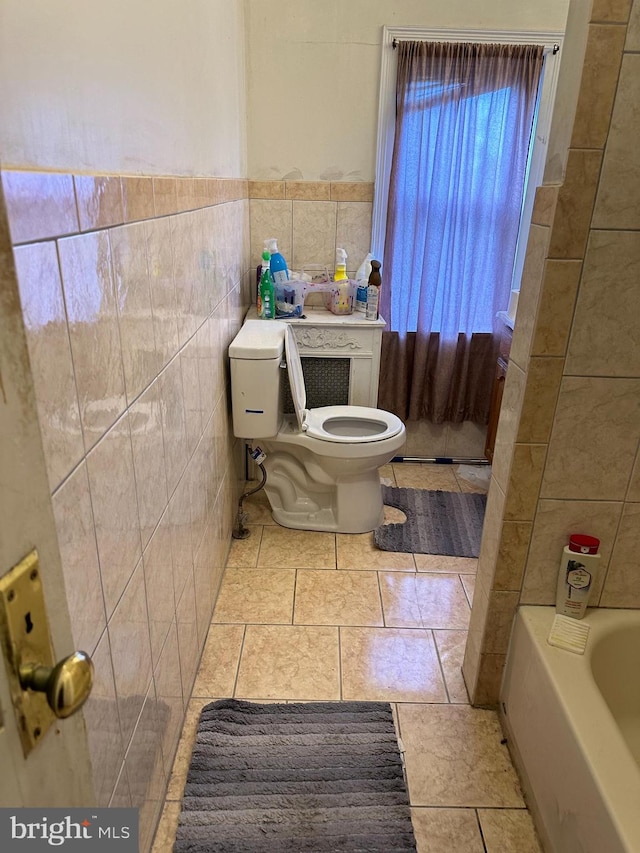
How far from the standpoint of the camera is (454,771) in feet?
5.12

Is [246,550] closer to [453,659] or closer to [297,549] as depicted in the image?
[297,549]

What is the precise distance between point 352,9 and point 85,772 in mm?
2993

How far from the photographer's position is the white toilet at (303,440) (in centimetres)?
225

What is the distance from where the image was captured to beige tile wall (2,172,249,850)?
810 mm

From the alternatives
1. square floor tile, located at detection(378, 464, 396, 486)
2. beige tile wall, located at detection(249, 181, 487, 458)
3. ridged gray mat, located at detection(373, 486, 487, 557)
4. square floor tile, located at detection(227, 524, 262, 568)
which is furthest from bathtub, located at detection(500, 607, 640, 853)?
beige tile wall, located at detection(249, 181, 487, 458)

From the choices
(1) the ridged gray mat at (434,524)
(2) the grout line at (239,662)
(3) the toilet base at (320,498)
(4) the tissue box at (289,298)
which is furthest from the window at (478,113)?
(2) the grout line at (239,662)

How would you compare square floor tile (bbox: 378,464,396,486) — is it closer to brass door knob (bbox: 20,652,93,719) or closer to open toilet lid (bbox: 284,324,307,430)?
open toilet lid (bbox: 284,324,307,430)

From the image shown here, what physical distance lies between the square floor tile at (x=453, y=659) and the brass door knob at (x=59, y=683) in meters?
1.55

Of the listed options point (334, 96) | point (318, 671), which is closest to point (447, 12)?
point (334, 96)

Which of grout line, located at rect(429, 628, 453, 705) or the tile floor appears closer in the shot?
the tile floor

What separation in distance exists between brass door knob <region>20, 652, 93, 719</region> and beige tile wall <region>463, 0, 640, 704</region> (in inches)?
46.4

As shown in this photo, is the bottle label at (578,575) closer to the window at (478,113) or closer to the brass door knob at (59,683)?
the brass door knob at (59,683)

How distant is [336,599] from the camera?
2197mm

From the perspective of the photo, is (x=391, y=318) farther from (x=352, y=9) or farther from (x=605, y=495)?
Result: (x=605, y=495)
